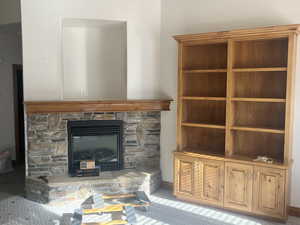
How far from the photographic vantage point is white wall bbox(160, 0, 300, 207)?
355 cm

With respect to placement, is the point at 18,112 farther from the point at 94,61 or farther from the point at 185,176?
the point at 185,176

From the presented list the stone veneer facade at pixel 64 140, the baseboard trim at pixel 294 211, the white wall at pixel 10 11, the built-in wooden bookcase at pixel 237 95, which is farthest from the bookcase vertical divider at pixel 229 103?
the white wall at pixel 10 11

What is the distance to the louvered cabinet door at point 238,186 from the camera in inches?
140

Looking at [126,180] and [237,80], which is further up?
[237,80]

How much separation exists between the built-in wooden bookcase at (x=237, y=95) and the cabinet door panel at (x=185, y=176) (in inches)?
4.3

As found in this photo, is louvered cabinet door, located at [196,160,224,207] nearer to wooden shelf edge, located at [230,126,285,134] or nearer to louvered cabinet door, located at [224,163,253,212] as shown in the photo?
louvered cabinet door, located at [224,163,253,212]

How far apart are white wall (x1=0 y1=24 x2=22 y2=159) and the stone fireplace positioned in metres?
2.05

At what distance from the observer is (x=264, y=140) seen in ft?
12.5

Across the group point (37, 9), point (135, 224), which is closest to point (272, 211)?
point (135, 224)

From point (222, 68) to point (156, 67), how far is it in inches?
40.2

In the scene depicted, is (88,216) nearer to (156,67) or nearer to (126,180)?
(126,180)

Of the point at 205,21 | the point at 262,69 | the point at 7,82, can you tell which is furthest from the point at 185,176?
the point at 7,82

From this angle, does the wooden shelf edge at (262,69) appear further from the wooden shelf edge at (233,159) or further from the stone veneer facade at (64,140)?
the stone veneer facade at (64,140)

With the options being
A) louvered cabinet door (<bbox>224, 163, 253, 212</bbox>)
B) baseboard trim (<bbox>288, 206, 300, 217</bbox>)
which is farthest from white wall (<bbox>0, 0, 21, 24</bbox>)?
baseboard trim (<bbox>288, 206, 300, 217</bbox>)
